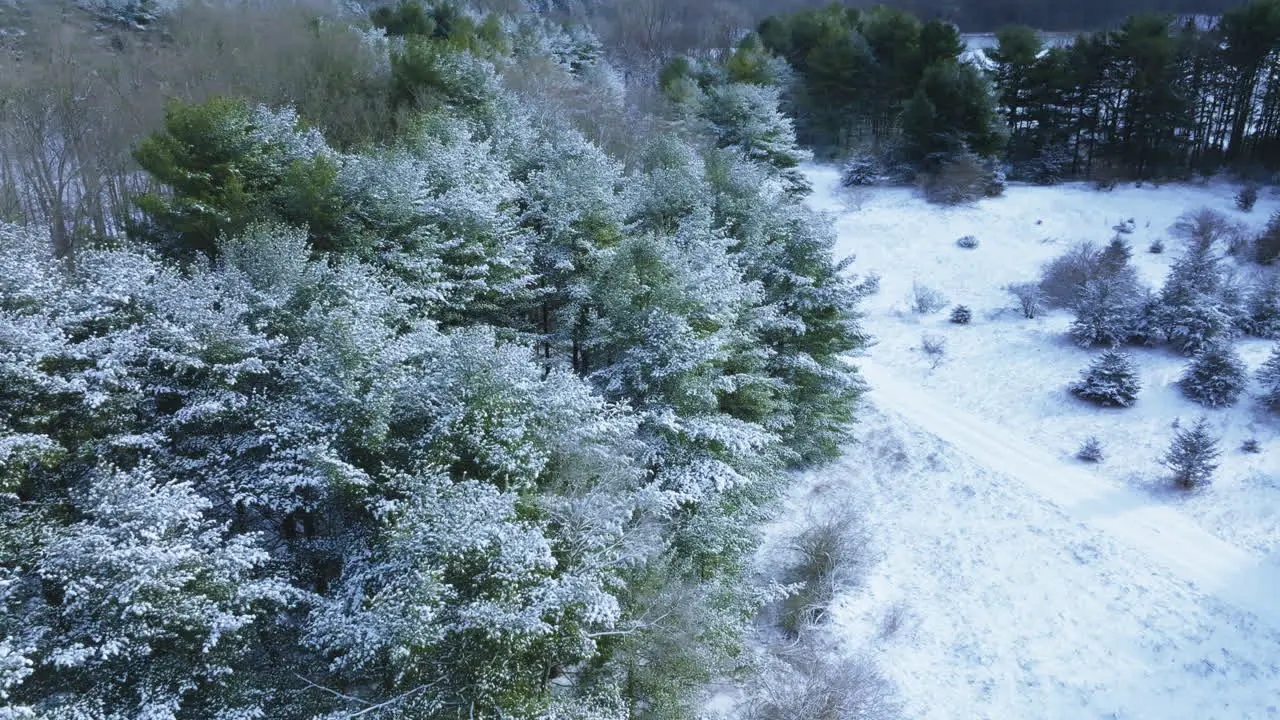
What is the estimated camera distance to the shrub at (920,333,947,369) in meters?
24.3

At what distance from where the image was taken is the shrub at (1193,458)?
16516 millimetres

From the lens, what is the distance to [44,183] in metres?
19.4

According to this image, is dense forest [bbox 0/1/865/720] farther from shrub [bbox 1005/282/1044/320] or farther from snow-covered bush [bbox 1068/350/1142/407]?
shrub [bbox 1005/282/1044/320]

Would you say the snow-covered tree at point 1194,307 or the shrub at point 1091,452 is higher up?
the snow-covered tree at point 1194,307

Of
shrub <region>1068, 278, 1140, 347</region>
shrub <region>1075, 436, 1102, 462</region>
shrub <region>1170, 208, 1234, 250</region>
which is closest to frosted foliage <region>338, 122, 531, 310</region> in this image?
shrub <region>1075, 436, 1102, 462</region>

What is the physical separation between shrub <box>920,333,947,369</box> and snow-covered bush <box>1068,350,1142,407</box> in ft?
14.4

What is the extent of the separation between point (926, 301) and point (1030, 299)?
3.53 meters

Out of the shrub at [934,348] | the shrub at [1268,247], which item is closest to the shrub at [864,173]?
the shrub at [1268,247]

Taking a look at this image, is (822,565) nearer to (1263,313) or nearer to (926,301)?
(926,301)

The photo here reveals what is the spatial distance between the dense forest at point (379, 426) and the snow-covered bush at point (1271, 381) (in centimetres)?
1092

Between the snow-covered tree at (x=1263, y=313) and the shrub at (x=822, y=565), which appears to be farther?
the snow-covered tree at (x=1263, y=313)

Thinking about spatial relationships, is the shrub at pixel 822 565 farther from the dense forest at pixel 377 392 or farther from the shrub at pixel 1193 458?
the shrub at pixel 1193 458

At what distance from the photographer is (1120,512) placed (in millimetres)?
16531

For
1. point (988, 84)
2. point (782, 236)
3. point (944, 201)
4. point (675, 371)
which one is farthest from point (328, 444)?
point (988, 84)
